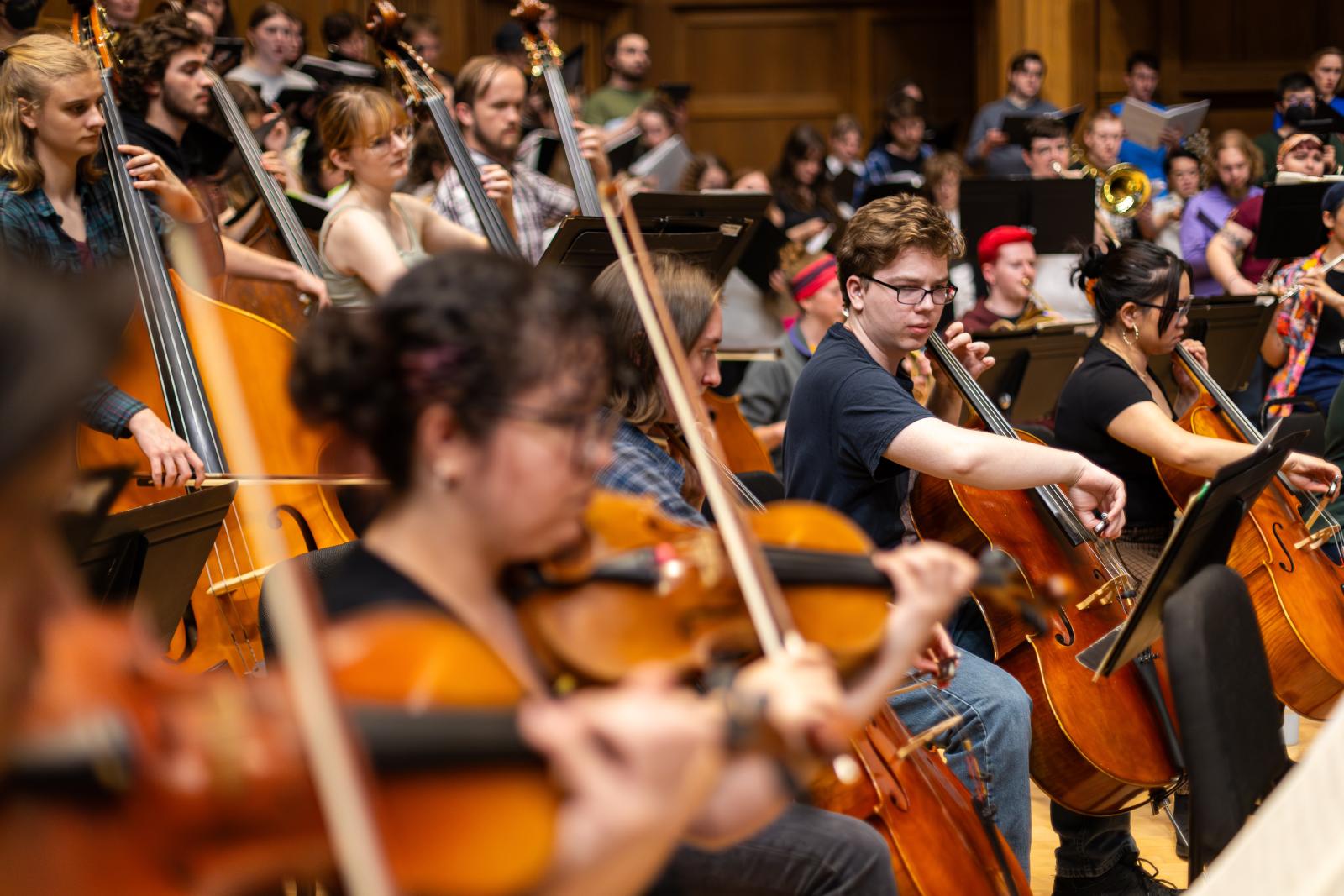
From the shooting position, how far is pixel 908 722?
2.10m

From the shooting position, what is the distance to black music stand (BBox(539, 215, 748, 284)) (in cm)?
267

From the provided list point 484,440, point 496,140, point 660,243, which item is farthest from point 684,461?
point 496,140

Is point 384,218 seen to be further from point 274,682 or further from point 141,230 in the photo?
point 274,682

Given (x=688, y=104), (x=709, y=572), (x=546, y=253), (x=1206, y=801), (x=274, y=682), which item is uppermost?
(x=274, y=682)

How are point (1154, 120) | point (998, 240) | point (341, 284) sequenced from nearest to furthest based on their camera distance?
point (341, 284) → point (998, 240) → point (1154, 120)

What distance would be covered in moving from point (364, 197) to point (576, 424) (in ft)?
7.60

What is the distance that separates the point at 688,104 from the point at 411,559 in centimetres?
800

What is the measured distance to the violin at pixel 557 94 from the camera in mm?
3480

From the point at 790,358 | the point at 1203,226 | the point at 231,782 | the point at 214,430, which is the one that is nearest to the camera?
the point at 231,782

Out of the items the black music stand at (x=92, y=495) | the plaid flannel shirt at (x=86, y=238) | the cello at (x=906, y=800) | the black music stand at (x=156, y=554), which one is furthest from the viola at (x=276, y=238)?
the black music stand at (x=92, y=495)

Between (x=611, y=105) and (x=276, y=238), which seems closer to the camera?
(x=276, y=238)

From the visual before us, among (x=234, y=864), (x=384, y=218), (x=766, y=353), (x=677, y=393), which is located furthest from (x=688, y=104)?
(x=234, y=864)

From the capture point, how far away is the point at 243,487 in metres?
2.11

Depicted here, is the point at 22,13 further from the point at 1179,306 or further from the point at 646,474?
the point at 1179,306
